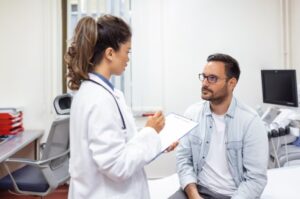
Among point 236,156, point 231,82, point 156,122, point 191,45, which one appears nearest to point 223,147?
point 236,156

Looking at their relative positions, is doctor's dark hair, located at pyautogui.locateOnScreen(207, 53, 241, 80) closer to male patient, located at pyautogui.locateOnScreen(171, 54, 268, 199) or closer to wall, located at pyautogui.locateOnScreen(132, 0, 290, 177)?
male patient, located at pyautogui.locateOnScreen(171, 54, 268, 199)

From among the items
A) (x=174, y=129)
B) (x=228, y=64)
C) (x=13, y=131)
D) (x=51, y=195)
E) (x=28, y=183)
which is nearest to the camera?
(x=174, y=129)

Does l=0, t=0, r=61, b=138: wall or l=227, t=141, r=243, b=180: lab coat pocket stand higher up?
l=0, t=0, r=61, b=138: wall

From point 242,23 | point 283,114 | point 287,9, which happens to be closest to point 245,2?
point 242,23

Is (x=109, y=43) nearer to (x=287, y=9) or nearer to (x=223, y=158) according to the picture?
(x=223, y=158)

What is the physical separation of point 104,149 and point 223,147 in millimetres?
794

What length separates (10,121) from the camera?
9.12ft

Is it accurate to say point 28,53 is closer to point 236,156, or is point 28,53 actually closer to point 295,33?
point 236,156

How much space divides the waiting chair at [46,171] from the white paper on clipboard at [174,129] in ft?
4.04

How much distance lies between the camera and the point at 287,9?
3.15 meters

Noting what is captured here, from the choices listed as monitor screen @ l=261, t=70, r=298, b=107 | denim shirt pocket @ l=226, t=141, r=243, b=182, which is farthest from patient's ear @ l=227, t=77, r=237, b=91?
monitor screen @ l=261, t=70, r=298, b=107

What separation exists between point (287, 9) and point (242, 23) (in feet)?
1.62

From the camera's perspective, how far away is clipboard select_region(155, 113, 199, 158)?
3.88 ft

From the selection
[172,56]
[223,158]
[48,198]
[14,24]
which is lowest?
[48,198]
